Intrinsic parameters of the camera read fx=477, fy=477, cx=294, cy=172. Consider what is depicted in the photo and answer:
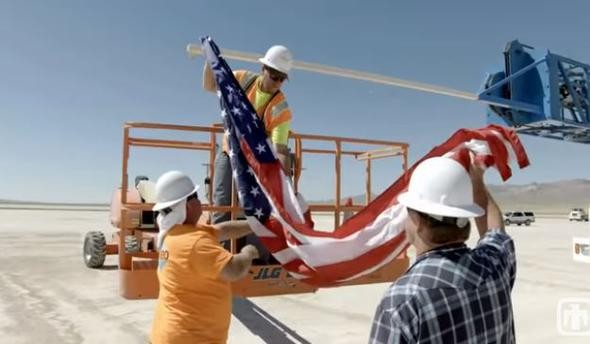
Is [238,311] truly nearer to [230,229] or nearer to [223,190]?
[223,190]

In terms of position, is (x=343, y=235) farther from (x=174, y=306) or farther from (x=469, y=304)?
(x=469, y=304)

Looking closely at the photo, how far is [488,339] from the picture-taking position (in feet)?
5.84

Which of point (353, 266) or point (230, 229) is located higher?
point (230, 229)

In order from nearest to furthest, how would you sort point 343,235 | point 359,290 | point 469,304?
1. point 469,304
2. point 343,235
3. point 359,290

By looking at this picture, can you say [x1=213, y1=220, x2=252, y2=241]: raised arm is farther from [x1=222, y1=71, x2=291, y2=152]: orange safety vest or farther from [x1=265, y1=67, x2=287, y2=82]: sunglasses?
[x1=265, y1=67, x2=287, y2=82]: sunglasses

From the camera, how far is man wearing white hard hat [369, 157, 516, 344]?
1.63 meters

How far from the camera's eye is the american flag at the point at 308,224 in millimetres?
4001

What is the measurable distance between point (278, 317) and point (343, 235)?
159 inches

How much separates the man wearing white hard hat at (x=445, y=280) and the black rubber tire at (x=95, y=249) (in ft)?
38.1

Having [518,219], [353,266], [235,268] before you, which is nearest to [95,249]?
[353,266]

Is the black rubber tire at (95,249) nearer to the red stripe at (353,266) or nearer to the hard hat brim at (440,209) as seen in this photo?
the red stripe at (353,266)

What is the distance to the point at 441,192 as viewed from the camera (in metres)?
1.83

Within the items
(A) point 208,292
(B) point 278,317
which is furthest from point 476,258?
(B) point 278,317

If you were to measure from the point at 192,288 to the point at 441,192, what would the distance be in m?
1.93
